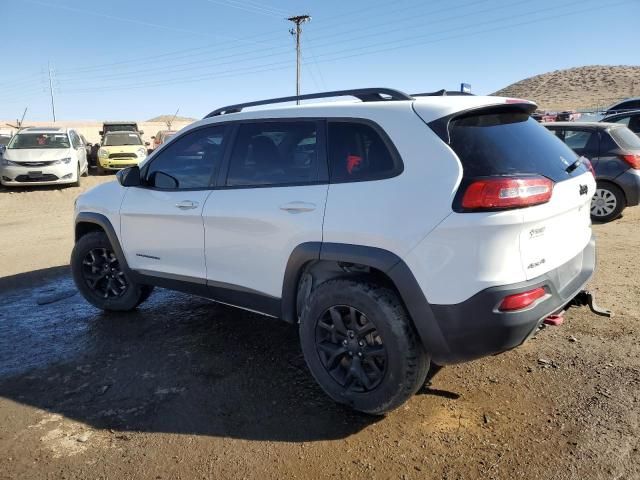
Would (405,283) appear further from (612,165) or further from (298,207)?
(612,165)

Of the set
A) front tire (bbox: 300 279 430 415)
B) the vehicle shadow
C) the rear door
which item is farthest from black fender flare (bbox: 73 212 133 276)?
front tire (bbox: 300 279 430 415)

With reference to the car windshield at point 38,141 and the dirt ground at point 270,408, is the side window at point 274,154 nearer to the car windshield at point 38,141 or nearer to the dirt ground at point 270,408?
the dirt ground at point 270,408

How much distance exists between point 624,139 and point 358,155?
22.6 ft

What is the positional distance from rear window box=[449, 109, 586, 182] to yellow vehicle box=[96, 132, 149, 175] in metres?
16.2

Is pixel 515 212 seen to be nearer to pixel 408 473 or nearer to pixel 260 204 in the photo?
pixel 408 473

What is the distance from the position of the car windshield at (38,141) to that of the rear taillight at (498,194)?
1510 centimetres

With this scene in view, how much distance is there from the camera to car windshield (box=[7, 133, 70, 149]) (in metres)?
14.5

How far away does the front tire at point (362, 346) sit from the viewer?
9.08 feet

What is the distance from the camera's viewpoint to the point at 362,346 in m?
2.95

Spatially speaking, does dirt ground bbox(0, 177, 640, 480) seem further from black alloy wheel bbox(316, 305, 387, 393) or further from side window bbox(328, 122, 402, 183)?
side window bbox(328, 122, 402, 183)

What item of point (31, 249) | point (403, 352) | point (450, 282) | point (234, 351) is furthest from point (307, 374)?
point (31, 249)

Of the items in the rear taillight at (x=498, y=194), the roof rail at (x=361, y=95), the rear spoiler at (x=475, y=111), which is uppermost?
the roof rail at (x=361, y=95)

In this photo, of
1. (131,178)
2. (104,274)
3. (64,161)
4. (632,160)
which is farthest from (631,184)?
(64,161)

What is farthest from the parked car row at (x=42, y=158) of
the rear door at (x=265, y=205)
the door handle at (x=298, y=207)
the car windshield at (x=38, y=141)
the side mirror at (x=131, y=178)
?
the door handle at (x=298, y=207)
